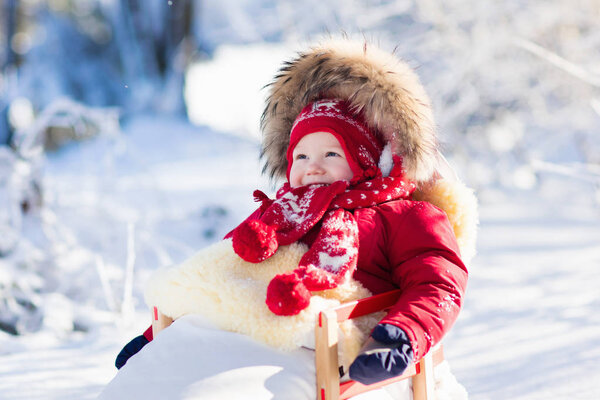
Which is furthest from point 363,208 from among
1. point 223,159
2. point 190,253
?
point 223,159

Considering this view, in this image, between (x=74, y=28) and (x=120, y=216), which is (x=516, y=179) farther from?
(x=74, y=28)

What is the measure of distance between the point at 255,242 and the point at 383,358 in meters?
0.45

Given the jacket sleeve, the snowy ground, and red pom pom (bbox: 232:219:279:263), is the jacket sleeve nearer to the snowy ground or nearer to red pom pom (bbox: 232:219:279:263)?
red pom pom (bbox: 232:219:279:263)

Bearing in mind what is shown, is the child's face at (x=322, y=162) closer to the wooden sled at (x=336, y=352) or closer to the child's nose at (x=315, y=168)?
the child's nose at (x=315, y=168)

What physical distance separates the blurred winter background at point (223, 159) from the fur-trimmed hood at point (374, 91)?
0.18m

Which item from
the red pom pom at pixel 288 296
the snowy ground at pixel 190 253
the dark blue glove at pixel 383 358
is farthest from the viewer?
the snowy ground at pixel 190 253

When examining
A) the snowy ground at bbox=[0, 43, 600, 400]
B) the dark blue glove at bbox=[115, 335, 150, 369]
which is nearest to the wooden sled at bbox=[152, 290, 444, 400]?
the dark blue glove at bbox=[115, 335, 150, 369]

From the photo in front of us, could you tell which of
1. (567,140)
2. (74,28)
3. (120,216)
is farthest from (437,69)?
(74,28)

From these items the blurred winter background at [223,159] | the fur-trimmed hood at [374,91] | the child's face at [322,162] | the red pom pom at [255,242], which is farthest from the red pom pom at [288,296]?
the blurred winter background at [223,159]

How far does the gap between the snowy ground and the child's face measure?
103 centimetres

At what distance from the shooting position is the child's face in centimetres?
166

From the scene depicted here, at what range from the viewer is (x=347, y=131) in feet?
5.45

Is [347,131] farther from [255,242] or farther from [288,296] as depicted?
[288,296]

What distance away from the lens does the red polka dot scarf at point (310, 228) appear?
132 cm
